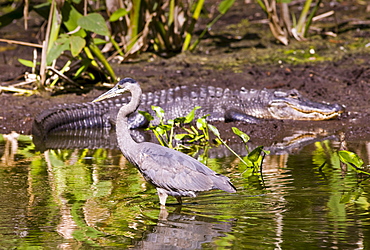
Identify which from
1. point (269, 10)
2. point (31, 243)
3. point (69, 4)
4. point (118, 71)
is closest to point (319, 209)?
point (31, 243)

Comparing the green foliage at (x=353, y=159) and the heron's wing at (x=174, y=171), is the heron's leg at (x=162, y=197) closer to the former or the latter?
the heron's wing at (x=174, y=171)

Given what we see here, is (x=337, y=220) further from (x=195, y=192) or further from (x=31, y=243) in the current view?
(x=31, y=243)

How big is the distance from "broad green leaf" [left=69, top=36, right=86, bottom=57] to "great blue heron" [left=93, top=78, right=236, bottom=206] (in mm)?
3885

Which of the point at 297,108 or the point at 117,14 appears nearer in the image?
the point at 297,108

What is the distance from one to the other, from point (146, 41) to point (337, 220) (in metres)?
7.52

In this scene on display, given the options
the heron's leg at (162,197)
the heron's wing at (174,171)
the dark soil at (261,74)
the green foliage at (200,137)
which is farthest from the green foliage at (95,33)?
the heron's leg at (162,197)

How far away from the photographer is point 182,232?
11.4 feet

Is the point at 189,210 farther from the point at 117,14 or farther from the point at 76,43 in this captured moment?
the point at 117,14

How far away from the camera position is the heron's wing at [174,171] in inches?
155

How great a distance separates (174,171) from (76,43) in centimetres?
450

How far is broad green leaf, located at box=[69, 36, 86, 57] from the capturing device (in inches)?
311

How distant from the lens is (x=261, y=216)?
3.67 metres

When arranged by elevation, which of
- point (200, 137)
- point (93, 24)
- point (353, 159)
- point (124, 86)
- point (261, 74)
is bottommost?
point (200, 137)

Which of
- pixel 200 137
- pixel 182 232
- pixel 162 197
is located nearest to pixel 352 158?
pixel 162 197
